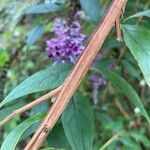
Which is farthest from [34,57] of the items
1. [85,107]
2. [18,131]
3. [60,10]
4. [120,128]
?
[18,131]

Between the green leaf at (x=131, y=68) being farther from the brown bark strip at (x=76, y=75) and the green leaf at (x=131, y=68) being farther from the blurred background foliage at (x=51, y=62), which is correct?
the brown bark strip at (x=76, y=75)

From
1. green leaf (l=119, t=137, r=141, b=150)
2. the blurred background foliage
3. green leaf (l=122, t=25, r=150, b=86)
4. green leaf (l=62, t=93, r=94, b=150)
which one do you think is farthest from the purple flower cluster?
green leaf (l=119, t=137, r=141, b=150)

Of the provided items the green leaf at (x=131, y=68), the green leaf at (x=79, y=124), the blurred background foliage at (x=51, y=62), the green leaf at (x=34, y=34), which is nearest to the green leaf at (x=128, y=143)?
the blurred background foliage at (x=51, y=62)

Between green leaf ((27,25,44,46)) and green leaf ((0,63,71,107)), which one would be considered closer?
green leaf ((0,63,71,107))

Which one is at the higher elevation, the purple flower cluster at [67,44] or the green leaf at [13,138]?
the green leaf at [13,138]

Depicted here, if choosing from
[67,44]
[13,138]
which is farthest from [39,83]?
[67,44]

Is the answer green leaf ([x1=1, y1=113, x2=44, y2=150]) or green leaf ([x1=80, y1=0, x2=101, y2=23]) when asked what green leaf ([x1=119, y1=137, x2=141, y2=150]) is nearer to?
green leaf ([x1=80, y1=0, x2=101, y2=23])
